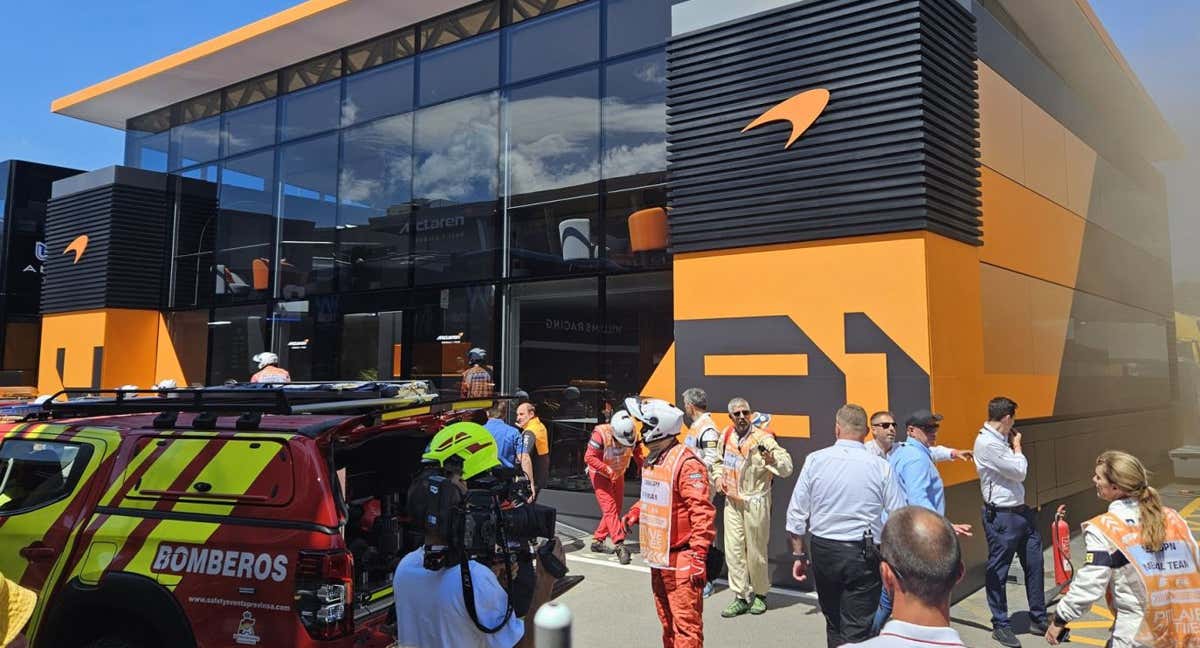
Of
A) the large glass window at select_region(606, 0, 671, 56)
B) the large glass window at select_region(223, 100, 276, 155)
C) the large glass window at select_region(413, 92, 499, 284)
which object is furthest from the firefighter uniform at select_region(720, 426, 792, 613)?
the large glass window at select_region(223, 100, 276, 155)

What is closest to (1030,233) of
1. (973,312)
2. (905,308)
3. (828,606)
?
(973,312)

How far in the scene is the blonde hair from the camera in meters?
3.10

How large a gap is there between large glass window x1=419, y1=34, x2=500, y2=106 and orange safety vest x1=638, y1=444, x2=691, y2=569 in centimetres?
874

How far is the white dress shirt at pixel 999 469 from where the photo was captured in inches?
212

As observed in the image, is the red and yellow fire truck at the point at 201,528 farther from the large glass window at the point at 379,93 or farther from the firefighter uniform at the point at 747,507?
the large glass window at the point at 379,93

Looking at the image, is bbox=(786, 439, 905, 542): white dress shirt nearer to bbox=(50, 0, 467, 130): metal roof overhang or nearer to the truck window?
the truck window

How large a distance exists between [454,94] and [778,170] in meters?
6.55

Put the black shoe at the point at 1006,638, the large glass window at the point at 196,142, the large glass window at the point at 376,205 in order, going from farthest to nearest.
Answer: the large glass window at the point at 196,142 < the large glass window at the point at 376,205 < the black shoe at the point at 1006,638

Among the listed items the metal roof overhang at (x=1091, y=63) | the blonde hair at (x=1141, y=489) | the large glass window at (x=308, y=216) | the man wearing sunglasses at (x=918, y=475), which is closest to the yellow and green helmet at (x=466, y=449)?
the blonde hair at (x=1141, y=489)

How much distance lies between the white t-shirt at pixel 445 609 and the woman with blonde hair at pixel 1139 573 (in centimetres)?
238

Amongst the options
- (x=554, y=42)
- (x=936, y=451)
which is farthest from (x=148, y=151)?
(x=936, y=451)

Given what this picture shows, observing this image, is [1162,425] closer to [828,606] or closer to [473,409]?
[828,606]

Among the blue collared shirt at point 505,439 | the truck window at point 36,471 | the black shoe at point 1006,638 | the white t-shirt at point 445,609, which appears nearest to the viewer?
A: the white t-shirt at point 445,609

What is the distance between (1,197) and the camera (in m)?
19.8
